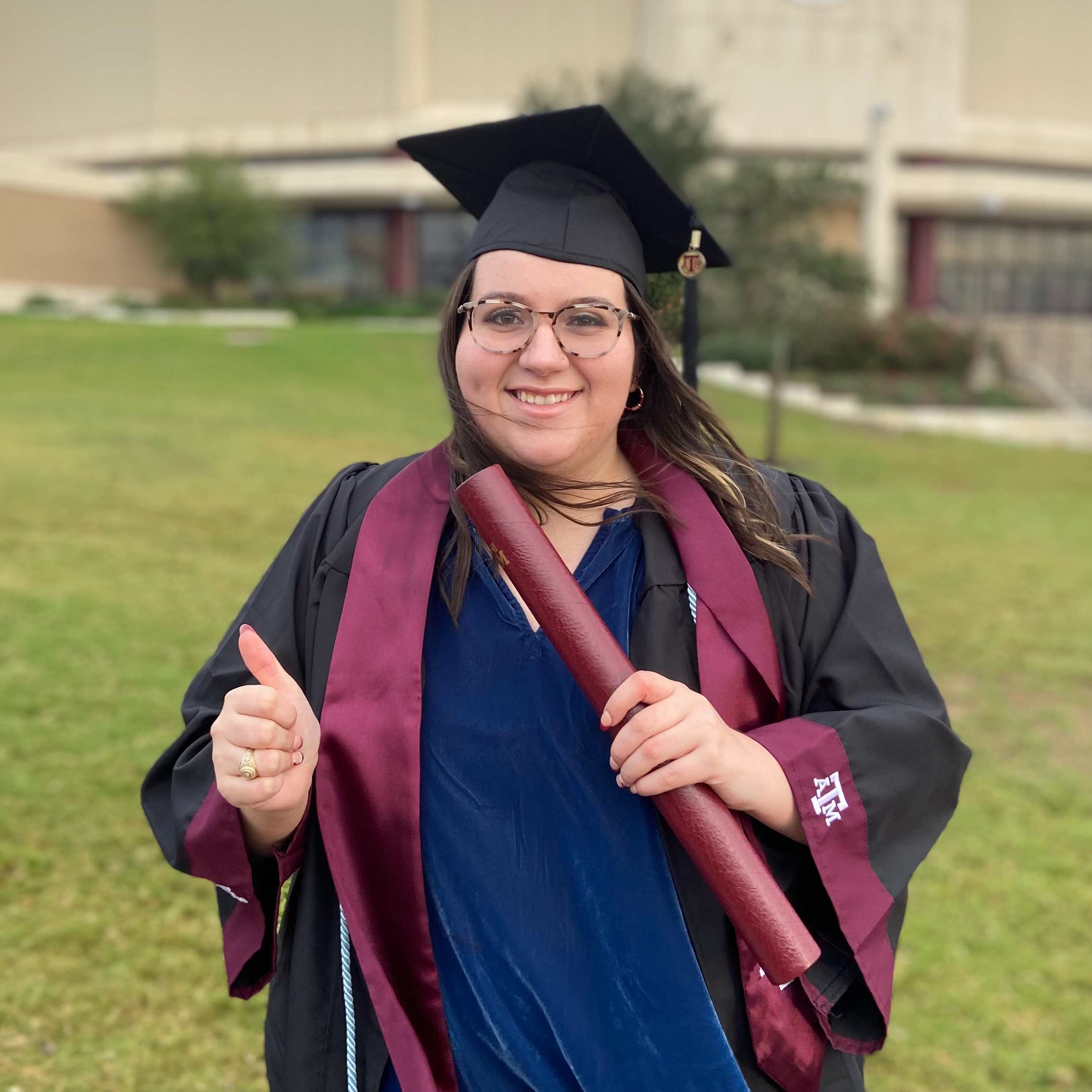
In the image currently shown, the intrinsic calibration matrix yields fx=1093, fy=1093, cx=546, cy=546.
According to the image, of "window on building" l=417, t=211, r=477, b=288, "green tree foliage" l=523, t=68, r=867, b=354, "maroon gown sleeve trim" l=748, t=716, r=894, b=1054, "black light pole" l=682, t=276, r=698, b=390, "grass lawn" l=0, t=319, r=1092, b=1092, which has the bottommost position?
"grass lawn" l=0, t=319, r=1092, b=1092

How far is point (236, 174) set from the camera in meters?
35.7

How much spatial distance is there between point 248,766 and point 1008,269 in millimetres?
46952

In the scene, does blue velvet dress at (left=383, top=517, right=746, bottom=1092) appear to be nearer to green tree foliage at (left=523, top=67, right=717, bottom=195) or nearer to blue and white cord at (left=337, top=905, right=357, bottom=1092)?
blue and white cord at (left=337, top=905, right=357, bottom=1092)

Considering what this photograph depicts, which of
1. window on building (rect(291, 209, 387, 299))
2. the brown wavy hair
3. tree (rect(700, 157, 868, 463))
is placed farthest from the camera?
window on building (rect(291, 209, 387, 299))

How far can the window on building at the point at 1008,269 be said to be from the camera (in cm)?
4253

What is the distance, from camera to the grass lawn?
315cm

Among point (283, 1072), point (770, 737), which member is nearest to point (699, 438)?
point (770, 737)

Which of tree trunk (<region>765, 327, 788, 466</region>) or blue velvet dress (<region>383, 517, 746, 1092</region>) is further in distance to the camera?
tree trunk (<region>765, 327, 788, 466</region>)

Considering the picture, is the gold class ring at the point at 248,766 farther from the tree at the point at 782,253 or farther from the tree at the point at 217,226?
the tree at the point at 217,226

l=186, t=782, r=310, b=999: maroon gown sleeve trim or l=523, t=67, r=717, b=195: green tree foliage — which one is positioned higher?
l=523, t=67, r=717, b=195: green tree foliage

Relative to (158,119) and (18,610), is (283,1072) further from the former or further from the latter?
(158,119)

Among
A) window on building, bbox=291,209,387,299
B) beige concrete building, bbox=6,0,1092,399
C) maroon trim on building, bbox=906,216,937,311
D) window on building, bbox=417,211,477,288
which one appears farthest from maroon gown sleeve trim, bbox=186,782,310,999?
maroon trim on building, bbox=906,216,937,311

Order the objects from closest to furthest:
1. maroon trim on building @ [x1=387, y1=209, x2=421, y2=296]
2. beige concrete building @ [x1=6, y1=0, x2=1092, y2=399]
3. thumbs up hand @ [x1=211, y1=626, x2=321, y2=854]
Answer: thumbs up hand @ [x1=211, y1=626, x2=321, y2=854], beige concrete building @ [x1=6, y1=0, x2=1092, y2=399], maroon trim on building @ [x1=387, y1=209, x2=421, y2=296]

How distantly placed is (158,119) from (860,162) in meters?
27.5
